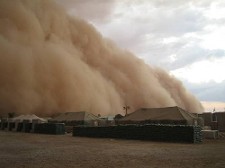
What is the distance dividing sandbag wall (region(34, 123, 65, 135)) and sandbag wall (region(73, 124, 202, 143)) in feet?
17.1

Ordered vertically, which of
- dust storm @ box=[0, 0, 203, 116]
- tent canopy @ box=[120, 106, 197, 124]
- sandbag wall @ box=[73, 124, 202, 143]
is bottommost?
sandbag wall @ box=[73, 124, 202, 143]

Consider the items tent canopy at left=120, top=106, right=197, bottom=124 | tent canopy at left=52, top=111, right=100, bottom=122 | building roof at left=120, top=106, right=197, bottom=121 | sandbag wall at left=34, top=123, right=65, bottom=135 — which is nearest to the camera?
tent canopy at left=120, top=106, right=197, bottom=124

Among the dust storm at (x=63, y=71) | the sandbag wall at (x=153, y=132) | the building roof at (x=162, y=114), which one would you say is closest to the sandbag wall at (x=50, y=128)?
the sandbag wall at (x=153, y=132)

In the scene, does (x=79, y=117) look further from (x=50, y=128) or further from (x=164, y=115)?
(x=164, y=115)

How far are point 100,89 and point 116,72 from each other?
26.1 feet

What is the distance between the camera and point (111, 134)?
2219cm

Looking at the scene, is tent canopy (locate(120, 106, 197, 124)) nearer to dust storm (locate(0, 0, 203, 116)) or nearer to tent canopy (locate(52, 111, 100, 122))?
tent canopy (locate(52, 111, 100, 122))

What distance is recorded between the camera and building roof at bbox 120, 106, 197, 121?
24.4 m

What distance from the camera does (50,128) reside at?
29.6m

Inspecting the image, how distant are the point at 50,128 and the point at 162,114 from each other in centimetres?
1048

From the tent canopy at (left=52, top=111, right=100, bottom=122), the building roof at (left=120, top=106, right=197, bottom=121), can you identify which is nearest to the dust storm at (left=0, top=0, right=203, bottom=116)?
the tent canopy at (left=52, top=111, right=100, bottom=122)

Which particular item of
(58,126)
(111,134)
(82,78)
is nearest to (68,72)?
(82,78)

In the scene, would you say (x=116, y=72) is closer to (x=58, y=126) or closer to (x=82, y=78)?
(x=82, y=78)

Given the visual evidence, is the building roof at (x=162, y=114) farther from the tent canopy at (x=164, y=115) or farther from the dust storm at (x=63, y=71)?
the dust storm at (x=63, y=71)
